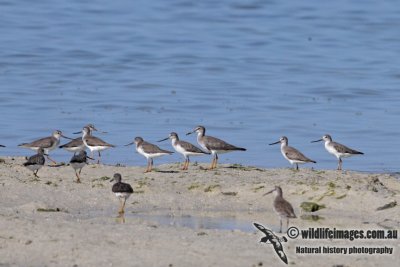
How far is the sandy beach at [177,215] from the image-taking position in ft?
43.0

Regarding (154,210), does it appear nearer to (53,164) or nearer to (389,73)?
(53,164)

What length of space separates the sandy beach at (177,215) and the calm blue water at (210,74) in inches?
146

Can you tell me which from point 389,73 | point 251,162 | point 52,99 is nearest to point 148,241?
point 251,162

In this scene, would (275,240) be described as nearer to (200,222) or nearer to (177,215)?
(200,222)

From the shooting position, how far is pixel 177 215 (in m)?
16.3

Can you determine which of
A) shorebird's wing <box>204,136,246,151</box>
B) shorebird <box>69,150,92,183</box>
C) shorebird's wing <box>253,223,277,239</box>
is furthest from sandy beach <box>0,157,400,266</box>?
shorebird's wing <box>204,136,246,151</box>

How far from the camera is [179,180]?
60.1ft

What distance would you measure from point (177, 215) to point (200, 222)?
65cm

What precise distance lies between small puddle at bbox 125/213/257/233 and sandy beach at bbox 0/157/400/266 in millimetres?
14

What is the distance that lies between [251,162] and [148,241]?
8887 mm

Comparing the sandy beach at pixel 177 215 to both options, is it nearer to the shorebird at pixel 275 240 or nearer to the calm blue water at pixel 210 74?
the shorebird at pixel 275 240

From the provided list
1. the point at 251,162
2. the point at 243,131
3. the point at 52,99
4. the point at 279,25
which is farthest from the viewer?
the point at 279,25

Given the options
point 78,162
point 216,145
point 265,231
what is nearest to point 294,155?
point 216,145

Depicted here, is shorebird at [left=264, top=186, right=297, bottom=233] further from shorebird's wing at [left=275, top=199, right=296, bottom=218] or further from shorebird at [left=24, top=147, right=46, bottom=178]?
shorebird at [left=24, top=147, right=46, bottom=178]
